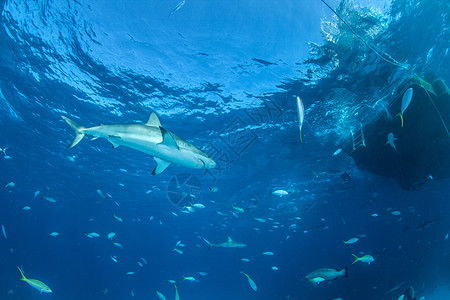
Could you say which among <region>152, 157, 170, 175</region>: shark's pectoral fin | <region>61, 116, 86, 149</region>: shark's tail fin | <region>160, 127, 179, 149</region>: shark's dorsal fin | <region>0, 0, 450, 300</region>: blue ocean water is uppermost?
<region>0, 0, 450, 300</region>: blue ocean water

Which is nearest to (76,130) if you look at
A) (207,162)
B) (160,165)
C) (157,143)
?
(160,165)

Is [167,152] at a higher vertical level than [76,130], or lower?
lower

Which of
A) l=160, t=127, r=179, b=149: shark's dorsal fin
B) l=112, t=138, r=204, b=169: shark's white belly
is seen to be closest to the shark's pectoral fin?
l=112, t=138, r=204, b=169: shark's white belly

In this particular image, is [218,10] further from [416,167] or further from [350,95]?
[416,167]

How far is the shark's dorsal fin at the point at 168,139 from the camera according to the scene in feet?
9.50

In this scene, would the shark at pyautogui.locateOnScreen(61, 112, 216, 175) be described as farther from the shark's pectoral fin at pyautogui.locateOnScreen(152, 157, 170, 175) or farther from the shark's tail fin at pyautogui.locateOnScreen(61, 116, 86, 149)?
the shark's tail fin at pyautogui.locateOnScreen(61, 116, 86, 149)

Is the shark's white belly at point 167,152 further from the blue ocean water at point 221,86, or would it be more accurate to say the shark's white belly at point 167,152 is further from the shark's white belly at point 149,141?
the blue ocean water at point 221,86

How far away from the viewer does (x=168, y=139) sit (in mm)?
2994

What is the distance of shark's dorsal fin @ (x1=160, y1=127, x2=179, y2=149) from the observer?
2.89 m

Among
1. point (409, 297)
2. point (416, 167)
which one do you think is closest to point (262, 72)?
point (409, 297)

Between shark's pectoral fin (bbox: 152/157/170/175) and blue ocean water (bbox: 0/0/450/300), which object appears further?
blue ocean water (bbox: 0/0/450/300)

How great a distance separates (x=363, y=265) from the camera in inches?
1318

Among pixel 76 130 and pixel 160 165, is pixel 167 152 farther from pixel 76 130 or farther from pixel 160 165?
pixel 76 130

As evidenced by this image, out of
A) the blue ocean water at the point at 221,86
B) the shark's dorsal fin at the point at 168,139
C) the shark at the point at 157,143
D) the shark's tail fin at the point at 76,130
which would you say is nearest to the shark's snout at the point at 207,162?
the shark at the point at 157,143
